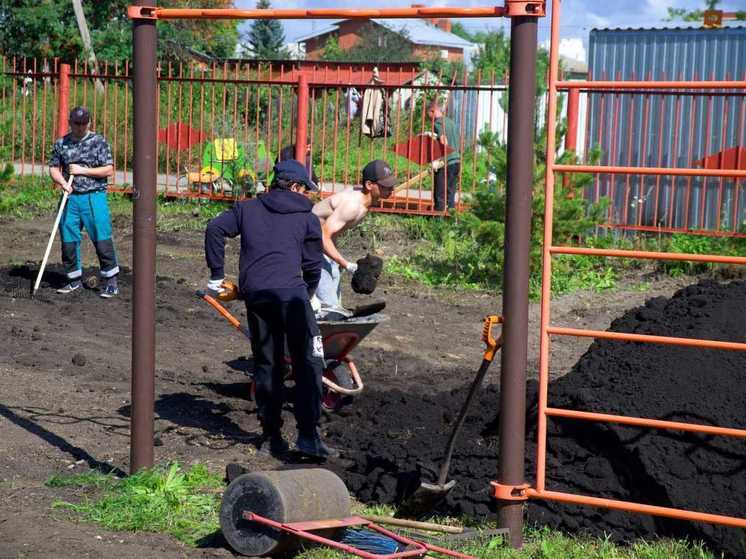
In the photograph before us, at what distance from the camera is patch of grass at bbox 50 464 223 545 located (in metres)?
4.95

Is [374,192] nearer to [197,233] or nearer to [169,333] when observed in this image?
[169,333]

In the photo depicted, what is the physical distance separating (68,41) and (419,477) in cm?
3353

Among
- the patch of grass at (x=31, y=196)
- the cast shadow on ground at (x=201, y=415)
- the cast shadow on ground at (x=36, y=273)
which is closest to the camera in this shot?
the cast shadow on ground at (x=201, y=415)

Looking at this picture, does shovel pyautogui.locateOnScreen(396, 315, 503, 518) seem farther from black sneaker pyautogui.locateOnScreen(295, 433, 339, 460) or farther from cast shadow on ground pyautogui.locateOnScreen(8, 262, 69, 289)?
cast shadow on ground pyautogui.locateOnScreen(8, 262, 69, 289)

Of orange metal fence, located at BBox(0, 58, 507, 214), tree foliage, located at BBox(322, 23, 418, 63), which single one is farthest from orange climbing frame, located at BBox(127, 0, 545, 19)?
tree foliage, located at BBox(322, 23, 418, 63)

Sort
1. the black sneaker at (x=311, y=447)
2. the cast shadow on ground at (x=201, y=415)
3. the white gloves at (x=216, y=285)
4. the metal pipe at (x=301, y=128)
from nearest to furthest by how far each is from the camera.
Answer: the black sneaker at (x=311, y=447) < the white gloves at (x=216, y=285) < the cast shadow on ground at (x=201, y=415) < the metal pipe at (x=301, y=128)

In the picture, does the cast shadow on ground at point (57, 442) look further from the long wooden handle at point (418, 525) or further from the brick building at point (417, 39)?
the brick building at point (417, 39)

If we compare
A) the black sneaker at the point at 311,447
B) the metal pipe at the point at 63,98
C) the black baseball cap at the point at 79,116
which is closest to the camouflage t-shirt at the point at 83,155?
the black baseball cap at the point at 79,116

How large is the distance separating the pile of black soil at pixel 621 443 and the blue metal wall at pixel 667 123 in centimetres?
684

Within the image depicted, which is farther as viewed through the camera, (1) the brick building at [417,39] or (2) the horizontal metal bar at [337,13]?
(1) the brick building at [417,39]

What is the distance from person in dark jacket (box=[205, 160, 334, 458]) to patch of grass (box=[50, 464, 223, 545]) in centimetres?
90

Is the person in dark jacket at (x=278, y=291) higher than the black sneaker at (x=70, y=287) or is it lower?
higher

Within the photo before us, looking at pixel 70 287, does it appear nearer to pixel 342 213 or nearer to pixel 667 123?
pixel 342 213

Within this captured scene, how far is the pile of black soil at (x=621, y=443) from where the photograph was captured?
16.6 ft
